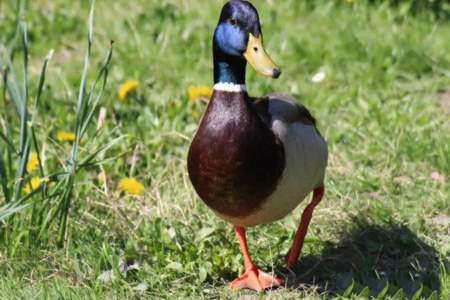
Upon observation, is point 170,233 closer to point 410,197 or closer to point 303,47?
point 410,197

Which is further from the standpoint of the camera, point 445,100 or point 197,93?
point 445,100

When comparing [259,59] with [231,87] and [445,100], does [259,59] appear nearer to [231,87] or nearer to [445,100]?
[231,87]

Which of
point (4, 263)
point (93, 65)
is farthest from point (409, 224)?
point (93, 65)

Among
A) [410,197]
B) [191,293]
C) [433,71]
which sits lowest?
[191,293]

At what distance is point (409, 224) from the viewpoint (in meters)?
4.07

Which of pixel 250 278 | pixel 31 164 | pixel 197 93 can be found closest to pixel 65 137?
pixel 31 164

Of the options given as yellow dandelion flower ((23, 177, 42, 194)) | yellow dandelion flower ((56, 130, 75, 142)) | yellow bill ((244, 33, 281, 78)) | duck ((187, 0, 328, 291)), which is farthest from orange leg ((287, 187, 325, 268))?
yellow dandelion flower ((56, 130, 75, 142))

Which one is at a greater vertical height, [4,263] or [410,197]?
[410,197]

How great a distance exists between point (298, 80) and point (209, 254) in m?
1.95

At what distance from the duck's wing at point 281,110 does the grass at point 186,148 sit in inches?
21.1

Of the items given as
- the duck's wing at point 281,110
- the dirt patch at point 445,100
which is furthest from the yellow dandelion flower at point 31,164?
the dirt patch at point 445,100

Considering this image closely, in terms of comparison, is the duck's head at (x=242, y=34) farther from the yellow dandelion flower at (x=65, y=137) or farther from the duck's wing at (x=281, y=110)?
the yellow dandelion flower at (x=65, y=137)

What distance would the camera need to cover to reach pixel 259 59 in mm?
3154

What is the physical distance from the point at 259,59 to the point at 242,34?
0.12 metres
